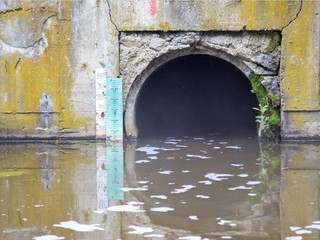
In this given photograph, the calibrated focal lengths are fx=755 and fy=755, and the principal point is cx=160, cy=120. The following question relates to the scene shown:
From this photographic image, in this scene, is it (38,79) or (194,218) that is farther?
(38,79)

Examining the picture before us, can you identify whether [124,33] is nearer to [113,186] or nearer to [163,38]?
[163,38]

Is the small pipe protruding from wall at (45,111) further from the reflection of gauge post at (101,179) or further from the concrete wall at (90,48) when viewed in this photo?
the reflection of gauge post at (101,179)

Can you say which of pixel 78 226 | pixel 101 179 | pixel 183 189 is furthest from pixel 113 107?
pixel 78 226

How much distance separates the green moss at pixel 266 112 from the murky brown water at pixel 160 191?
1.29 feet

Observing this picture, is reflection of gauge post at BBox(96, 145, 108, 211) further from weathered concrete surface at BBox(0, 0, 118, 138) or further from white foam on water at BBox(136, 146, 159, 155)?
weathered concrete surface at BBox(0, 0, 118, 138)

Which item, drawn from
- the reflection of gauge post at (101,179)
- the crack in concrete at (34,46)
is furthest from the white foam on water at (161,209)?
the crack in concrete at (34,46)

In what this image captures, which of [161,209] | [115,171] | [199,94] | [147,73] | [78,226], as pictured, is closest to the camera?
[78,226]

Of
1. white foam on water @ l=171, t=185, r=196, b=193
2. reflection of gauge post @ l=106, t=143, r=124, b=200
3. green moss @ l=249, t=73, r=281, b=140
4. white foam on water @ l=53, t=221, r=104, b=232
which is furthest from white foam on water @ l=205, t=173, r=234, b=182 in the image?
green moss @ l=249, t=73, r=281, b=140

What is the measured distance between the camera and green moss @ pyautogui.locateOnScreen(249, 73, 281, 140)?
1098cm

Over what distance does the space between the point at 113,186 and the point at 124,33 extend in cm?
378

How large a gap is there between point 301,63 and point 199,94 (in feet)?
12.2

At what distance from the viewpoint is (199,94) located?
14.3 metres

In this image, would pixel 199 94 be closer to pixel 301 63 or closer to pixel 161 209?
pixel 301 63

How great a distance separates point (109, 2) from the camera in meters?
10.9
